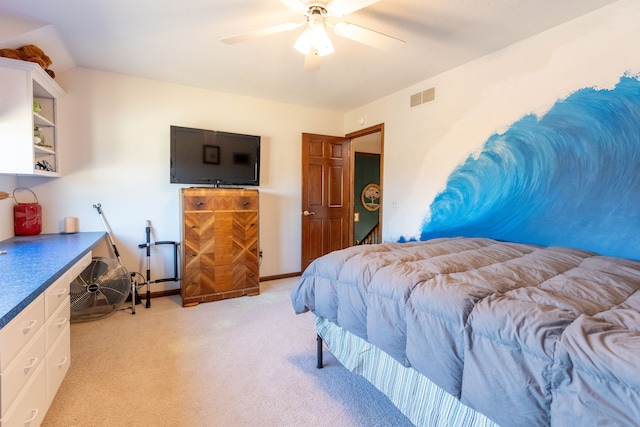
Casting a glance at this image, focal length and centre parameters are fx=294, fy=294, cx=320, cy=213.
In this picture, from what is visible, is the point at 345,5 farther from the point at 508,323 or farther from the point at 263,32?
the point at 508,323

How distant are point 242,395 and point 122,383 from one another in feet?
2.67

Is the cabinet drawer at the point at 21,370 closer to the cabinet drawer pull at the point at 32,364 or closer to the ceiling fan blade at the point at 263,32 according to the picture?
the cabinet drawer pull at the point at 32,364

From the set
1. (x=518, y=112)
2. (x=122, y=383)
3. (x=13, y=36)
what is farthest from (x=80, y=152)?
(x=518, y=112)

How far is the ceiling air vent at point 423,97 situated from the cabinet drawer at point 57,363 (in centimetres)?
375

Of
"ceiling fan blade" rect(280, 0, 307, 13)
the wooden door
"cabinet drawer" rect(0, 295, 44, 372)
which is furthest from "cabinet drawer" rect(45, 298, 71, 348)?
the wooden door

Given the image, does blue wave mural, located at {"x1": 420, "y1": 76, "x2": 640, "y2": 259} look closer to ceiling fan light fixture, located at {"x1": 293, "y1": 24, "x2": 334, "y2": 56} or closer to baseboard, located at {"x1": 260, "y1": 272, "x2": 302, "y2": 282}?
ceiling fan light fixture, located at {"x1": 293, "y1": 24, "x2": 334, "y2": 56}

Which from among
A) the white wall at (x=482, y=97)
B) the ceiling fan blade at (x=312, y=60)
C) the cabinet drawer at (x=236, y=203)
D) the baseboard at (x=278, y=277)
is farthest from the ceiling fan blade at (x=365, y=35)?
the baseboard at (x=278, y=277)

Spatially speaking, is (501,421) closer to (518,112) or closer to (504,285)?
(504,285)

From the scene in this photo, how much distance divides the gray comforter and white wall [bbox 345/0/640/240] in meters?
1.36

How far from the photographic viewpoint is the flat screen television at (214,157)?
11.2 feet

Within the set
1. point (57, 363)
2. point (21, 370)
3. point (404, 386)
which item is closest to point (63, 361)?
point (57, 363)

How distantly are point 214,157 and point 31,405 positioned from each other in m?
2.76

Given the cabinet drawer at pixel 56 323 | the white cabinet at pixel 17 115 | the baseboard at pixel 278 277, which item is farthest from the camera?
the baseboard at pixel 278 277

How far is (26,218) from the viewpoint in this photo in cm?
268
